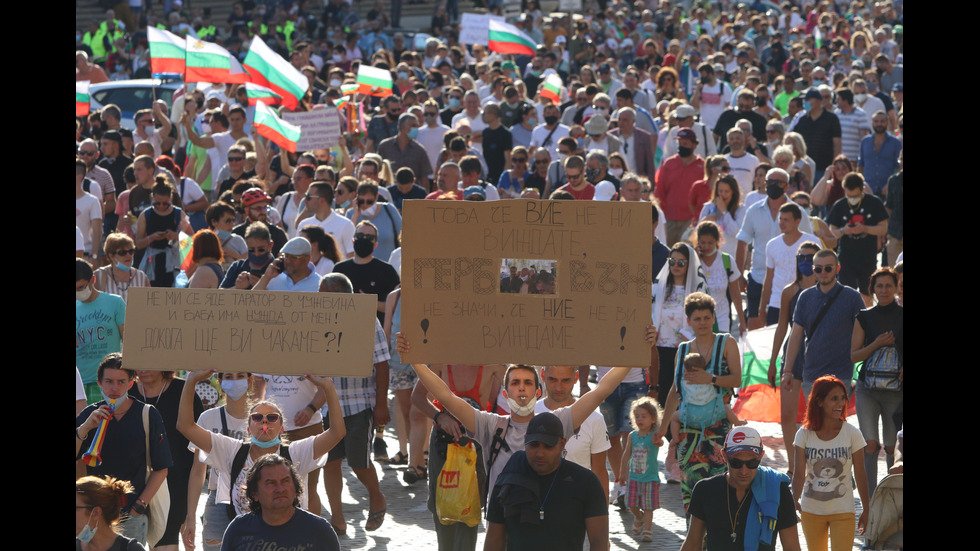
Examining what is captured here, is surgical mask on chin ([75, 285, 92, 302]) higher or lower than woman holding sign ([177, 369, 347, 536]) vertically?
higher

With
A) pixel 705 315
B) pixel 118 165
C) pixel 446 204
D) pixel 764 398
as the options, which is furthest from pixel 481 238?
pixel 118 165

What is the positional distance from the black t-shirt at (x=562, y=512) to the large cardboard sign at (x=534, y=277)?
0.58 meters

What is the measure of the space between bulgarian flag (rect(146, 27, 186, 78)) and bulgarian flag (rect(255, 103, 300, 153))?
4463mm

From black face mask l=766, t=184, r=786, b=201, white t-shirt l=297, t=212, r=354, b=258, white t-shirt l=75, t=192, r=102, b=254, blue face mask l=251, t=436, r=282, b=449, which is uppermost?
black face mask l=766, t=184, r=786, b=201

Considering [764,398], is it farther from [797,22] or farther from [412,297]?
[797,22]

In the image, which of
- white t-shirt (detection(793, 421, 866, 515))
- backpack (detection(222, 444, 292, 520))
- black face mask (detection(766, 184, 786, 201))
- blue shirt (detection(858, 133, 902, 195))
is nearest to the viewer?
backpack (detection(222, 444, 292, 520))

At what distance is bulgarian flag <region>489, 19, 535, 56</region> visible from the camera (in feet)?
79.0

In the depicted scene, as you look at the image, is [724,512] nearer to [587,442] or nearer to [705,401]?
[587,442]

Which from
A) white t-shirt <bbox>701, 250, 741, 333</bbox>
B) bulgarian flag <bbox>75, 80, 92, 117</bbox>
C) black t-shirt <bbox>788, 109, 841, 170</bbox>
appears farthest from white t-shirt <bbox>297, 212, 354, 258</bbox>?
black t-shirt <bbox>788, 109, 841, 170</bbox>

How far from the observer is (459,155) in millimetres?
15398

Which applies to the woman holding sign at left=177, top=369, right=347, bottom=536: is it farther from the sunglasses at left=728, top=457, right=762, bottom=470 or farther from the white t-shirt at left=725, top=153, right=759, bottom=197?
the white t-shirt at left=725, top=153, right=759, bottom=197

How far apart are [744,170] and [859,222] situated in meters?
2.00

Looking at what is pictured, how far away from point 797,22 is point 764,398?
83.3 ft

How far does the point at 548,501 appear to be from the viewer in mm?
5855
